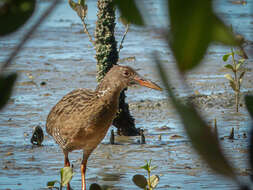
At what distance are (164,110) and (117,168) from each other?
95.7 inches

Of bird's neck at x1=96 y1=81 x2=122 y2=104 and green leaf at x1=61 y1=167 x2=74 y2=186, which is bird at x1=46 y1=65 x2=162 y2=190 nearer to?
bird's neck at x1=96 y1=81 x2=122 y2=104

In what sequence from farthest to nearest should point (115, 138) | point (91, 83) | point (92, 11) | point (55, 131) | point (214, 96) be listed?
point (92, 11)
point (91, 83)
point (214, 96)
point (115, 138)
point (55, 131)

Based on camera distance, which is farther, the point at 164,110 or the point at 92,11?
the point at 92,11

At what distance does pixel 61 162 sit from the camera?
554 cm

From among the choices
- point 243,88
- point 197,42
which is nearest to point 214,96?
point 243,88

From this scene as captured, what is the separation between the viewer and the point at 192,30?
2.60 feet

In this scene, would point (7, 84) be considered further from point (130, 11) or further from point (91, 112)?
point (91, 112)

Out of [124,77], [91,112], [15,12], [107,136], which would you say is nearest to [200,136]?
[15,12]

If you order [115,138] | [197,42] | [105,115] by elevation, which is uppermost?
[197,42]

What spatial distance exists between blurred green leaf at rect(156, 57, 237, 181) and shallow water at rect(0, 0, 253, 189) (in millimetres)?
118

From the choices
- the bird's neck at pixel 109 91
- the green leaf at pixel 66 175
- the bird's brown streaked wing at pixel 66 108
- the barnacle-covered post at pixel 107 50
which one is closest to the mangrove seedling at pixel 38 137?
the barnacle-covered post at pixel 107 50

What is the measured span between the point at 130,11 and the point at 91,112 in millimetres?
3413

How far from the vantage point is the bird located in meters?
4.28

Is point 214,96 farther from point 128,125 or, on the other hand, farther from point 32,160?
point 32,160
